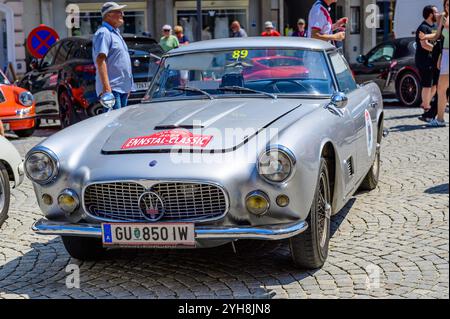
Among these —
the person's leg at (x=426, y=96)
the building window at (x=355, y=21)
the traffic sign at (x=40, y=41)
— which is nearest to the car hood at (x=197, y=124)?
the person's leg at (x=426, y=96)

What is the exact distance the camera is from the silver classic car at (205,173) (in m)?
4.34

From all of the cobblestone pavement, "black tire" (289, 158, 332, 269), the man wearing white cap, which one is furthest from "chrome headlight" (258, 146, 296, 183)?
the man wearing white cap


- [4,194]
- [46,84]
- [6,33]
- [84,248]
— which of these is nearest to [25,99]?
[46,84]

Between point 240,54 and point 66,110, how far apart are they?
23.5 feet

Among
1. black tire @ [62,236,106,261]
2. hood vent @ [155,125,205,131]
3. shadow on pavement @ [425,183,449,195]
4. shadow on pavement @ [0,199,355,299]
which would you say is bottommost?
shadow on pavement @ [425,183,449,195]

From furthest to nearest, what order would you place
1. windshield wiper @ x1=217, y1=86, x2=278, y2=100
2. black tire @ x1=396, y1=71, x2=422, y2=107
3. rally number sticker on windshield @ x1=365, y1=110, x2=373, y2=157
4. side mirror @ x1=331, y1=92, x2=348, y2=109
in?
black tire @ x1=396, y1=71, x2=422, y2=107
rally number sticker on windshield @ x1=365, y1=110, x2=373, y2=157
windshield wiper @ x1=217, y1=86, x2=278, y2=100
side mirror @ x1=331, y1=92, x2=348, y2=109

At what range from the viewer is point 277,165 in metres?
4.36

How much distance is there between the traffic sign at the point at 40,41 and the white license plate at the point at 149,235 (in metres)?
12.0

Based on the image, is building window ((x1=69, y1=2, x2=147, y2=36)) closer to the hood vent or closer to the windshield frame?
the windshield frame

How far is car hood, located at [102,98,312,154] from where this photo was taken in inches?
180

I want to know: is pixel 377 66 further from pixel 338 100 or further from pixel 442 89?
pixel 338 100

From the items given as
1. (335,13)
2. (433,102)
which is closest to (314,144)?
(433,102)

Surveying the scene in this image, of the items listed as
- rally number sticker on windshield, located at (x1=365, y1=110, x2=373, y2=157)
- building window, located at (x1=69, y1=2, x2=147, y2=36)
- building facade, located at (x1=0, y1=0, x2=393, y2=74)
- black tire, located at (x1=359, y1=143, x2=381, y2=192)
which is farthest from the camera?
building window, located at (x1=69, y1=2, x2=147, y2=36)

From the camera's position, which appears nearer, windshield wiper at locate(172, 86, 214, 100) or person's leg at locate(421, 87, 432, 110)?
windshield wiper at locate(172, 86, 214, 100)
